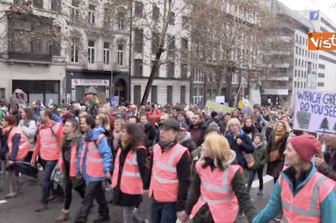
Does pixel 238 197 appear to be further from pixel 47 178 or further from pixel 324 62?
pixel 324 62

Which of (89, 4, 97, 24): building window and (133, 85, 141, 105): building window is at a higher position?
(89, 4, 97, 24): building window

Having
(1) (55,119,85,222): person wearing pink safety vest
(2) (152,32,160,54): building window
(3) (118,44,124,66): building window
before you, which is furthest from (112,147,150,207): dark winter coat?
(3) (118,44,124,66): building window

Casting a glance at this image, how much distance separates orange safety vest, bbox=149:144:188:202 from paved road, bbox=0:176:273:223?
1905 mm

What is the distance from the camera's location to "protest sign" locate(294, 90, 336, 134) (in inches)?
193

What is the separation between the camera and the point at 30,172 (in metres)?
7.06

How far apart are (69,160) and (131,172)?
1365mm

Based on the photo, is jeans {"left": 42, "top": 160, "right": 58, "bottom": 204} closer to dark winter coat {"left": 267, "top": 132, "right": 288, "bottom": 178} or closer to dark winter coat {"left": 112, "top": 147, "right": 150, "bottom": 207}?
dark winter coat {"left": 112, "top": 147, "right": 150, "bottom": 207}

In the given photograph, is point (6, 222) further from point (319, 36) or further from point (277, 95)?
point (277, 95)

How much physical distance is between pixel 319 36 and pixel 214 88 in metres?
43.8

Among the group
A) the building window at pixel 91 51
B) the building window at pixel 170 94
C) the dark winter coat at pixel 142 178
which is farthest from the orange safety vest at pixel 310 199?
the building window at pixel 170 94

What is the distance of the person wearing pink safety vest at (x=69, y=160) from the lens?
5570 mm

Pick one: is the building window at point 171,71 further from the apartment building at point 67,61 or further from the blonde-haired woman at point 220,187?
the blonde-haired woman at point 220,187

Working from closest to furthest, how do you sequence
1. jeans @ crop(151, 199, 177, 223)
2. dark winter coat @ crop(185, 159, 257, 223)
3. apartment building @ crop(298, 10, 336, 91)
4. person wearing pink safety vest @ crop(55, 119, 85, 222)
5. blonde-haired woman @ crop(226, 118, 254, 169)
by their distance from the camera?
dark winter coat @ crop(185, 159, 257, 223)
jeans @ crop(151, 199, 177, 223)
person wearing pink safety vest @ crop(55, 119, 85, 222)
blonde-haired woman @ crop(226, 118, 254, 169)
apartment building @ crop(298, 10, 336, 91)

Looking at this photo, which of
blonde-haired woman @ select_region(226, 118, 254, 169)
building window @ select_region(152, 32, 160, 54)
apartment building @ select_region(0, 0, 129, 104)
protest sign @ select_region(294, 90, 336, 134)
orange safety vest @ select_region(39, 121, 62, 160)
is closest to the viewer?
protest sign @ select_region(294, 90, 336, 134)
